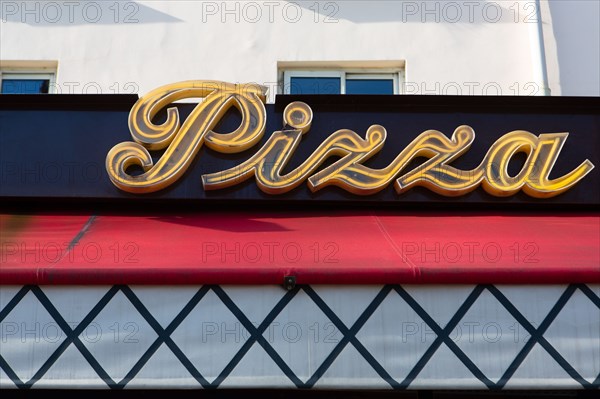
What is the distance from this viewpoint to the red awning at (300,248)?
15.6ft

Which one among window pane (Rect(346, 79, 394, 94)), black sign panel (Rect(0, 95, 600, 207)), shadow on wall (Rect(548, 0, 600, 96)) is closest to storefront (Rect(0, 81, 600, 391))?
black sign panel (Rect(0, 95, 600, 207))

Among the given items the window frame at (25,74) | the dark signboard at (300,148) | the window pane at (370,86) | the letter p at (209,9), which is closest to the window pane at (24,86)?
the window frame at (25,74)

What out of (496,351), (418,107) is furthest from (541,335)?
(418,107)

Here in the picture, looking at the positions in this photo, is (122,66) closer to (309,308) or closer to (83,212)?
(83,212)

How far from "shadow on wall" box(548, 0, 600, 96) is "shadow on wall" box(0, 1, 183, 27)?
3694mm

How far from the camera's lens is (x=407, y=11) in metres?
7.70

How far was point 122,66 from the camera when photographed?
750 cm

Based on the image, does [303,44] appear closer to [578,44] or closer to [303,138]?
[303,138]

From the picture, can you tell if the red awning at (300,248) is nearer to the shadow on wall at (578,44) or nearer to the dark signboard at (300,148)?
the dark signboard at (300,148)

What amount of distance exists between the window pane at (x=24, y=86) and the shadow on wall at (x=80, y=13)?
561 millimetres

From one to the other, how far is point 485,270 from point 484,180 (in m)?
1.70

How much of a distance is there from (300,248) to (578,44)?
3959mm

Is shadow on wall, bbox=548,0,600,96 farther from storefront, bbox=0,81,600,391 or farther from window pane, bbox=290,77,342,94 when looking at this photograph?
window pane, bbox=290,77,342,94

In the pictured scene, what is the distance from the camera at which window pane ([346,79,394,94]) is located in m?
7.63
